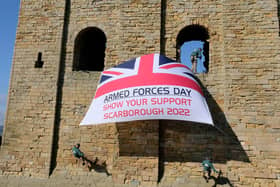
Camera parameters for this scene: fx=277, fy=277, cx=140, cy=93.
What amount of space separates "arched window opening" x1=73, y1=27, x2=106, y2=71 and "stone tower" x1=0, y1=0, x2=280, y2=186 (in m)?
0.07

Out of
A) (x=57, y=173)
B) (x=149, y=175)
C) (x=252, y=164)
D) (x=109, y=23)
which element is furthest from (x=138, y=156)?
(x=109, y=23)

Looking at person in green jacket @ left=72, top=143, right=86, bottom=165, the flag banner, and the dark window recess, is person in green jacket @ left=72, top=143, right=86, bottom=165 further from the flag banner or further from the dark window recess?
the dark window recess

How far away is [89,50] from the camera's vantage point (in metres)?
9.56

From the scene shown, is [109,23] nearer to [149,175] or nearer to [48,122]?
[48,122]

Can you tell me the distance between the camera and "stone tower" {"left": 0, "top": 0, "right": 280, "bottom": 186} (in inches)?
267

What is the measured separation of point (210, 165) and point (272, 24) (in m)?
4.00

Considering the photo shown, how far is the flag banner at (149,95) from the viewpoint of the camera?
6324mm

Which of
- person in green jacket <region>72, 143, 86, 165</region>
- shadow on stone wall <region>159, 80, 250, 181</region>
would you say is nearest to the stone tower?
shadow on stone wall <region>159, 80, 250, 181</region>

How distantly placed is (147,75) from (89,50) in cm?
362

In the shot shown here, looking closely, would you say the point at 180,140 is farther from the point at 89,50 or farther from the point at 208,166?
the point at 89,50

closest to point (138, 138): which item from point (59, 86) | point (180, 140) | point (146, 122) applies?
point (146, 122)

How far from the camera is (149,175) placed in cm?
678

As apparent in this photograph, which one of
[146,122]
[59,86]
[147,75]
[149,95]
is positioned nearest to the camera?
[149,95]

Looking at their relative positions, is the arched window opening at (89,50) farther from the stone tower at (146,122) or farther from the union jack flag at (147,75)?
the union jack flag at (147,75)
